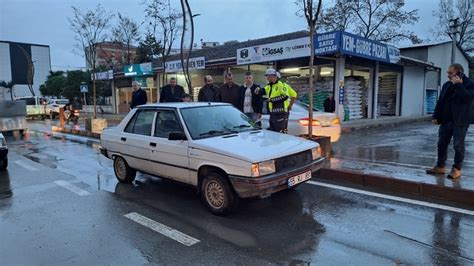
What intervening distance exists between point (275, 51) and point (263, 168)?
1163cm

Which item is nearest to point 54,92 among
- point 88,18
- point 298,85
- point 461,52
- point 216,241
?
point 88,18

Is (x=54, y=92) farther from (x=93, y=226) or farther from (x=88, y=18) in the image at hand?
(x=93, y=226)

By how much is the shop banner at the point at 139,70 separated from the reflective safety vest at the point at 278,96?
1787 centimetres

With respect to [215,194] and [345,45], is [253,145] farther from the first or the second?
[345,45]

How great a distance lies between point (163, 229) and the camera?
4219mm

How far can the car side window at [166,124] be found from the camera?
520cm

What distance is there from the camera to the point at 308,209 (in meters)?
4.80

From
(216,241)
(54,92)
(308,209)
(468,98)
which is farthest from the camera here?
(54,92)

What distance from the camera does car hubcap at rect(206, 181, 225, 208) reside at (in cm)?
450

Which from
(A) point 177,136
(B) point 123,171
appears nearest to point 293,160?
(A) point 177,136

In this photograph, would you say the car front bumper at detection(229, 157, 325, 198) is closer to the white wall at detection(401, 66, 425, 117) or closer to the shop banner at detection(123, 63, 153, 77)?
the white wall at detection(401, 66, 425, 117)

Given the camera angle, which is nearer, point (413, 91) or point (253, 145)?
point (253, 145)

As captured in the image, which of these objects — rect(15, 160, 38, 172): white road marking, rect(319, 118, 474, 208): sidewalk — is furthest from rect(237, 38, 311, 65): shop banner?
rect(15, 160, 38, 172): white road marking

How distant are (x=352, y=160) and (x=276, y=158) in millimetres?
3980
